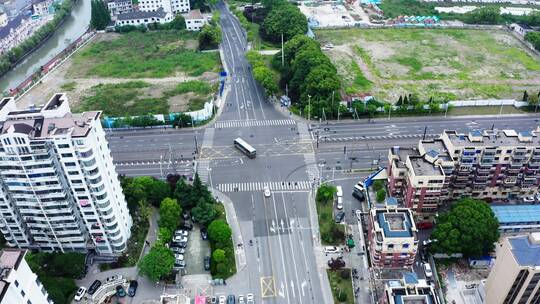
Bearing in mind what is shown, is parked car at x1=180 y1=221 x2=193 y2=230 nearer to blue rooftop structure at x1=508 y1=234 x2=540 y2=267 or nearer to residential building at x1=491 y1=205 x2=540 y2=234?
blue rooftop structure at x1=508 y1=234 x2=540 y2=267

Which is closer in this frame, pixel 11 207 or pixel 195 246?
pixel 11 207

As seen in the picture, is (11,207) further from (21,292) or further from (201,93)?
(201,93)

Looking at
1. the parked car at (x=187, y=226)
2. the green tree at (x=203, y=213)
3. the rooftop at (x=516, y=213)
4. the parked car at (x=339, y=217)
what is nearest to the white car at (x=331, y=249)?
the parked car at (x=339, y=217)

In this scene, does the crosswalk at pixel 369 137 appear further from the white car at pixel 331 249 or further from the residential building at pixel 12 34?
the residential building at pixel 12 34

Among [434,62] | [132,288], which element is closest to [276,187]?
[132,288]

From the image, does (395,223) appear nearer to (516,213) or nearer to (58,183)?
(516,213)

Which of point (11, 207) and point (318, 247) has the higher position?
point (11, 207)

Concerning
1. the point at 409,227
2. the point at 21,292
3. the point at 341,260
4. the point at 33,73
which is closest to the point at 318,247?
the point at 341,260
